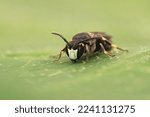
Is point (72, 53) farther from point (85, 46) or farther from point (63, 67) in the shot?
point (63, 67)

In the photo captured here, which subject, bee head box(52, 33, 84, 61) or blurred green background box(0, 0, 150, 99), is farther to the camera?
bee head box(52, 33, 84, 61)

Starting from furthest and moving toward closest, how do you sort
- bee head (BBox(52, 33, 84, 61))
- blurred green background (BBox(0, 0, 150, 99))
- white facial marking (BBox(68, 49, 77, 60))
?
bee head (BBox(52, 33, 84, 61)), white facial marking (BBox(68, 49, 77, 60)), blurred green background (BBox(0, 0, 150, 99))

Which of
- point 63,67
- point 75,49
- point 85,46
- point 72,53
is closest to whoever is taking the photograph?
point 63,67

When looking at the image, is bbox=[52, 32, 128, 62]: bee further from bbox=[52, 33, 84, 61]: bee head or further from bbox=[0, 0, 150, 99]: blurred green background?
bbox=[0, 0, 150, 99]: blurred green background

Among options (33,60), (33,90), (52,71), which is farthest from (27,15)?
(33,90)

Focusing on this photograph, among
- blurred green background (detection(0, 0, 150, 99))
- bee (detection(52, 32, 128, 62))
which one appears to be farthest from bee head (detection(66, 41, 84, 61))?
blurred green background (detection(0, 0, 150, 99))

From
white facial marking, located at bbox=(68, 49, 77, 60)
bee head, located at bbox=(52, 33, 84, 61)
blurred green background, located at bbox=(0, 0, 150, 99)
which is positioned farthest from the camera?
bee head, located at bbox=(52, 33, 84, 61)

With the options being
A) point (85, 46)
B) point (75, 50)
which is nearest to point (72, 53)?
point (75, 50)

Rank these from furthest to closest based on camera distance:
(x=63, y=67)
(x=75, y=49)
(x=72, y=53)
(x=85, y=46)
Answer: (x=85, y=46)
(x=75, y=49)
(x=72, y=53)
(x=63, y=67)
